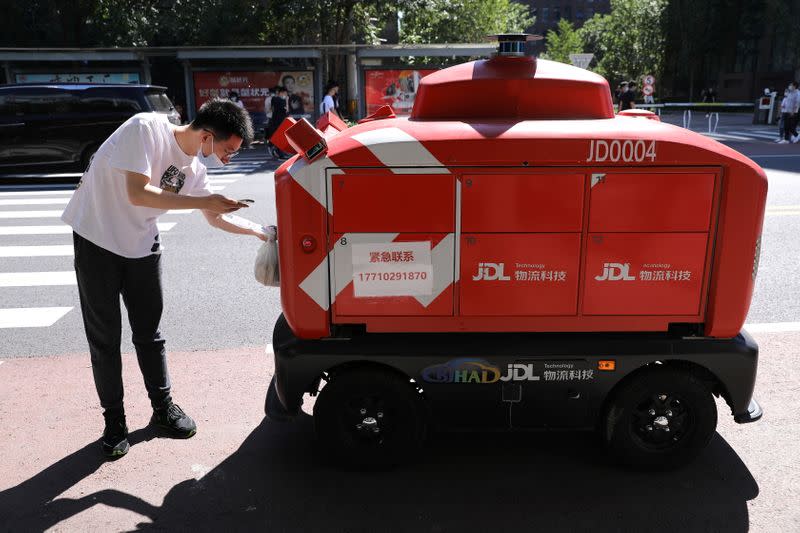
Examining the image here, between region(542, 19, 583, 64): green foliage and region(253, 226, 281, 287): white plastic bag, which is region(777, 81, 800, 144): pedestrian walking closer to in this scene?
region(253, 226, 281, 287): white plastic bag

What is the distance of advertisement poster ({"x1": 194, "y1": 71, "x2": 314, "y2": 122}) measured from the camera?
20.1 metres

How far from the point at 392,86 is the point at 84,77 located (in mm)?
9073

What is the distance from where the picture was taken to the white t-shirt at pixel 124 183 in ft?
10.8

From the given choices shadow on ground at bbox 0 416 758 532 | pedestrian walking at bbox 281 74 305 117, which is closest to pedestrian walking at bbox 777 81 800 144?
pedestrian walking at bbox 281 74 305 117

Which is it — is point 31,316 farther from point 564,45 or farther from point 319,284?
point 564,45

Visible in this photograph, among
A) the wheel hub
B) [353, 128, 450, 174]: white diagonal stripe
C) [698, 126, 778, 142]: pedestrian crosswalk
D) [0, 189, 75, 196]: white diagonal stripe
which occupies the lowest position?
[698, 126, 778, 142]: pedestrian crosswalk

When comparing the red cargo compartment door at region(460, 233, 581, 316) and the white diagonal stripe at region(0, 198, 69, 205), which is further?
the white diagonal stripe at region(0, 198, 69, 205)

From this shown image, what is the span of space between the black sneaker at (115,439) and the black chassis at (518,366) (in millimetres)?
999

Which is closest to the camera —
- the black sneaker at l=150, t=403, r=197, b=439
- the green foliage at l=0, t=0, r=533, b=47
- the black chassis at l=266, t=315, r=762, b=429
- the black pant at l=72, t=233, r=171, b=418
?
the black chassis at l=266, t=315, r=762, b=429

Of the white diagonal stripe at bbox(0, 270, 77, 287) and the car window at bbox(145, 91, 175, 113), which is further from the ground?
the car window at bbox(145, 91, 175, 113)

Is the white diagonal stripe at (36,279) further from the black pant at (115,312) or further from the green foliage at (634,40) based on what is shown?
the green foliage at (634,40)

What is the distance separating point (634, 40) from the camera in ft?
181

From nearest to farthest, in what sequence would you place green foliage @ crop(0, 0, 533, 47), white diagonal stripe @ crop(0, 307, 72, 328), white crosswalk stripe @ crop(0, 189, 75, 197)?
1. white diagonal stripe @ crop(0, 307, 72, 328)
2. white crosswalk stripe @ crop(0, 189, 75, 197)
3. green foliage @ crop(0, 0, 533, 47)

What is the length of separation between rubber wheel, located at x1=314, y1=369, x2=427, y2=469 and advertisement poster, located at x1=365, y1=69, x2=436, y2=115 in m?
17.4
